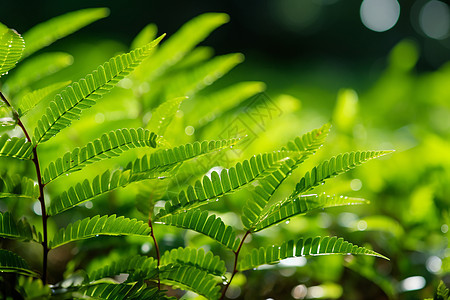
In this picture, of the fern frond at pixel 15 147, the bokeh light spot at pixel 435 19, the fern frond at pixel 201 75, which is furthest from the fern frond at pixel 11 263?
the bokeh light spot at pixel 435 19

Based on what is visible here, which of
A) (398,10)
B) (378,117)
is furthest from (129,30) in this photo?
(378,117)

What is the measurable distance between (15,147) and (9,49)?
117mm

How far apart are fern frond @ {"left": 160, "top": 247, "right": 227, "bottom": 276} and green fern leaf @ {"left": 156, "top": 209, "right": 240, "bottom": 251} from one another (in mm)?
27

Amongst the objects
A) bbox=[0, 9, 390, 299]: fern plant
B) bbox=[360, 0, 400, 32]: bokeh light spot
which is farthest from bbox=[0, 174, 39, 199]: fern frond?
bbox=[360, 0, 400, 32]: bokeh light spot

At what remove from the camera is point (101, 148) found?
1.69 ft

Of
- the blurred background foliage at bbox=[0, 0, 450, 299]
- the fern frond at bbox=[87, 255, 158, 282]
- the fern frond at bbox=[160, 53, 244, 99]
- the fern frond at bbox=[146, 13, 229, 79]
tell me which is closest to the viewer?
the fern frond at bbox=[87, 255, 158, 282]

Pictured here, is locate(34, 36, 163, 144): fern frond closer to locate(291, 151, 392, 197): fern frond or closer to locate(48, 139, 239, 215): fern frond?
locate(48, 139, 239, 215): fern frond

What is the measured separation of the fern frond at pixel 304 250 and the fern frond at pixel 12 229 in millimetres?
266

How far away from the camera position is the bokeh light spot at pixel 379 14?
20.8 feet

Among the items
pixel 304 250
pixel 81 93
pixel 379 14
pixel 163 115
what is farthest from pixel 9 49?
pixel 379 14

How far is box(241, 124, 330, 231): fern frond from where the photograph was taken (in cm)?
54

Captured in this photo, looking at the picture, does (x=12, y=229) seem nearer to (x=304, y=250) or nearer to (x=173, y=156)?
(x=173, y=156)

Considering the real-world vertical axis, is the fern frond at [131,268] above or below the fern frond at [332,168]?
below

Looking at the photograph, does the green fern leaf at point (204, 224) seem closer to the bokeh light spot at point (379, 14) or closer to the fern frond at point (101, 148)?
the fern frond at point (101, 148)
